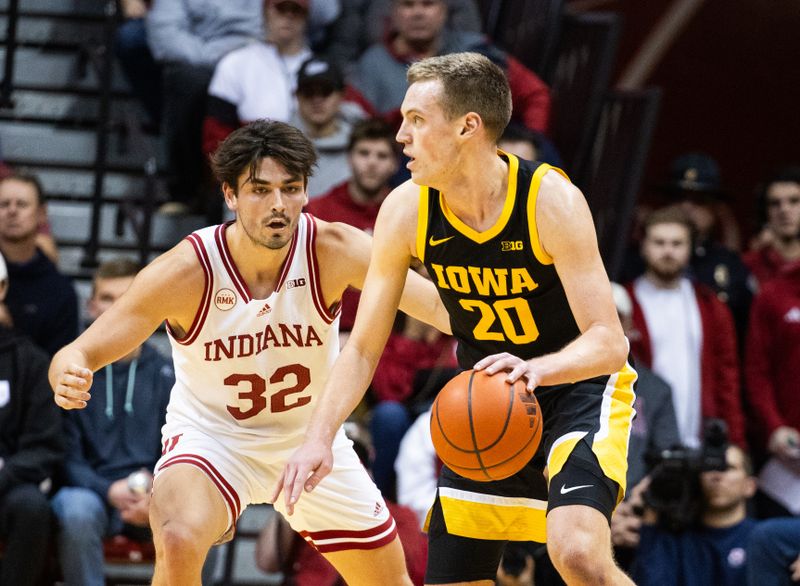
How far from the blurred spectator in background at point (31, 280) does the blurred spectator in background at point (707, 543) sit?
10.7 ft

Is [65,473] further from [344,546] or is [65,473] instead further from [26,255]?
[344,546]

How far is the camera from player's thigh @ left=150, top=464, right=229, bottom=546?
4.95 meters

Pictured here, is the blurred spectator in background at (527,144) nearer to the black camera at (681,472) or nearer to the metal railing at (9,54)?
the black camera at (681,472)

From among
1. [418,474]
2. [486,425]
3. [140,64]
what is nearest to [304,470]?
[486,425]

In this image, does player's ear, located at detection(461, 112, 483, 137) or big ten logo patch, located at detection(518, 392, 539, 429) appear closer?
big ten logo patch, located at detection(518, 392, 539, 429)

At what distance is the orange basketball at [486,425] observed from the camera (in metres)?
4.45

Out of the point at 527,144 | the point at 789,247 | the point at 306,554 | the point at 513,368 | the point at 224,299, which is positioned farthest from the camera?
the point at 789,247

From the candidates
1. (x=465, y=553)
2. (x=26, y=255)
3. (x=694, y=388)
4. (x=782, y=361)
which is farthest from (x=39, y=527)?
(x=782, y=361)

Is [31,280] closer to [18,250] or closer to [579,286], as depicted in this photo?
[18,250]

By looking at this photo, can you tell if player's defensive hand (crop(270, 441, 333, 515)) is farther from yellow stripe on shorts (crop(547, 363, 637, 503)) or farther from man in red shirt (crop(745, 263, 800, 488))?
man in red shirt (crop(745, 263, 800, 488))

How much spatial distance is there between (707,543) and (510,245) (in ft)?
11.7

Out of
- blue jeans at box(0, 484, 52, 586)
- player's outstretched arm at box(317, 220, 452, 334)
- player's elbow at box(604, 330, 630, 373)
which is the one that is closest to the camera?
player's elbow at box(604, 330, 630, 373)

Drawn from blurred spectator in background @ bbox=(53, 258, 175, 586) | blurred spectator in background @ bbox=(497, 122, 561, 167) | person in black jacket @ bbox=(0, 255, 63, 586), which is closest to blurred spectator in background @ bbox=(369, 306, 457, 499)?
blurred spectator in background @ bbox=(497, 122, 561, 167)

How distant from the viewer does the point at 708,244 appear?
9125mm
